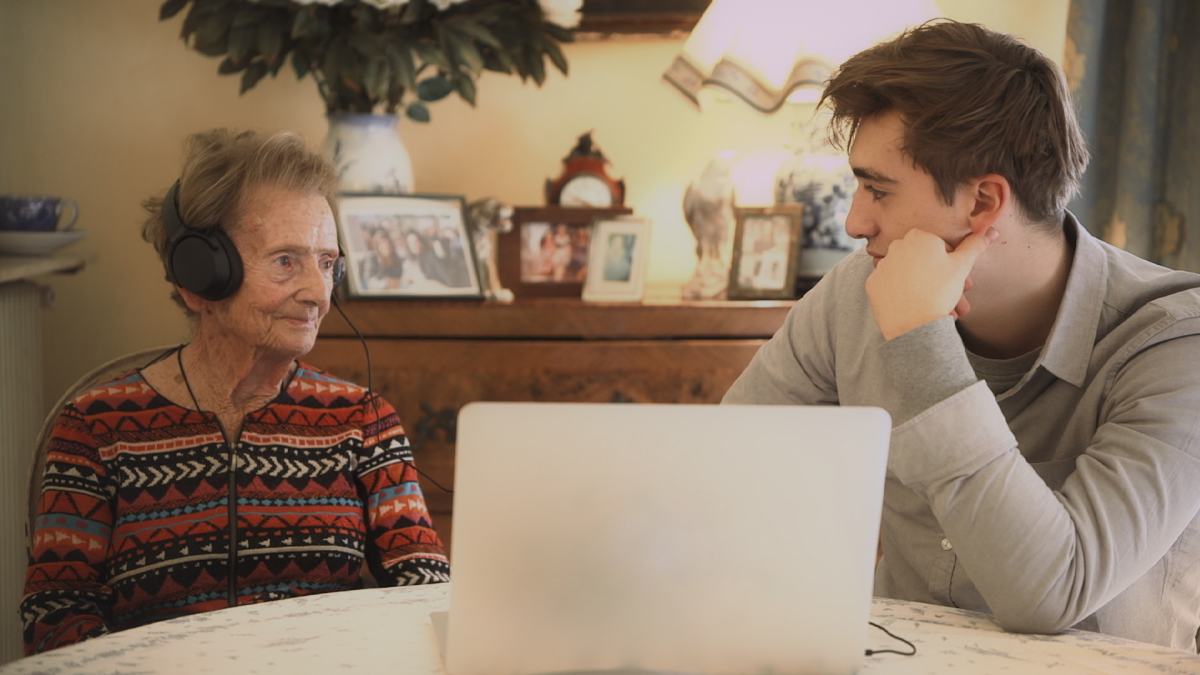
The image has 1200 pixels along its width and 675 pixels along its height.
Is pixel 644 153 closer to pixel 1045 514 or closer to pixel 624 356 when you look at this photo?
pixel 624 356

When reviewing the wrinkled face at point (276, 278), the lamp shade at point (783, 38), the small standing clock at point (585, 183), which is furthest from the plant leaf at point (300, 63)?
the wrinkled face at point (276, 278)

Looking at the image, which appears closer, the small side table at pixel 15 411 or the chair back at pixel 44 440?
the chair back at pixel 44 440

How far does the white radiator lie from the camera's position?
6.47 ft

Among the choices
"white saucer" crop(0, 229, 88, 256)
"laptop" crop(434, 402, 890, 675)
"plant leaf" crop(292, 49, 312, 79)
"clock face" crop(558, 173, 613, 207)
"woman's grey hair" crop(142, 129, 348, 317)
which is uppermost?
"plant leaf" crop(292, 49, 312, 79)

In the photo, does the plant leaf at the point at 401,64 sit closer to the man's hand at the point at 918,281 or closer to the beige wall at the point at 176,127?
the beige wall at the point at 176,127

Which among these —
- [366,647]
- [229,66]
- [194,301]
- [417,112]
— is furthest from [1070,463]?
[229,66]

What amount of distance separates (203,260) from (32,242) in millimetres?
1131

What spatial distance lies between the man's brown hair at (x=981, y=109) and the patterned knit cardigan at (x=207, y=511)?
0.73m

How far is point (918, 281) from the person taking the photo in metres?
0.99

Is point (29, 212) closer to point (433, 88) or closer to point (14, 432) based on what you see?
point (14, 432)

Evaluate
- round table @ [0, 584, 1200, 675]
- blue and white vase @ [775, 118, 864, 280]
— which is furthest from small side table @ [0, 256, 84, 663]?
blue and white vase @ [775, 118, 864, 280]

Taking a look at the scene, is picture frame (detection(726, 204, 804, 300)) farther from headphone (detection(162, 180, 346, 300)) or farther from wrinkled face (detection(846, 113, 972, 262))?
headphone (detection(162, 180, 346, 300))

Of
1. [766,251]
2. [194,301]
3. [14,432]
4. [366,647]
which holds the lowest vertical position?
[14,432]

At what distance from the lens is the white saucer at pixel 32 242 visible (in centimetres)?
203
